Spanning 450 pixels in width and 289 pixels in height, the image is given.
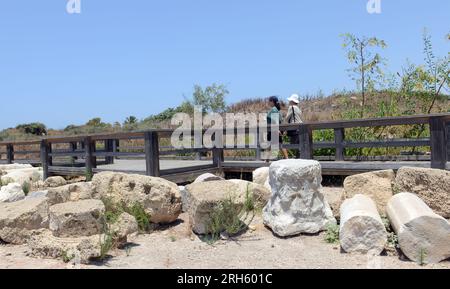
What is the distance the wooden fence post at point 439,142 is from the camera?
6.85 m

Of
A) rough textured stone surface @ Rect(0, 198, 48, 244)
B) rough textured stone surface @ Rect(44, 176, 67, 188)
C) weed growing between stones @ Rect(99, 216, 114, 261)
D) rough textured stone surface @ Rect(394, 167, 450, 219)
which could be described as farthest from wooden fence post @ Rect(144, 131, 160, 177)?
rough textured stone surface @ Rect(394, 167, 450, 219)

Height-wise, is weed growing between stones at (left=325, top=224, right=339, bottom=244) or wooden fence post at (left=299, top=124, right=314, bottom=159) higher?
wooden fence post at (left=299, top=124, right=314, bottom=159)

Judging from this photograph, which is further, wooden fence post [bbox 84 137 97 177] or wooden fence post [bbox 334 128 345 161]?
wooden fence post [bbox 84 137 97 177]

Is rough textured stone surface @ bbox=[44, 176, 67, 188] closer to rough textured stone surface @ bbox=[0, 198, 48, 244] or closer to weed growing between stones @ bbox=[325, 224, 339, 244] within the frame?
rough textured stone surface @ bbox=[0, 198, 48, 244]

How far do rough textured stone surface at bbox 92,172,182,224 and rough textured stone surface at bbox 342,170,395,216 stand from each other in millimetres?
2381

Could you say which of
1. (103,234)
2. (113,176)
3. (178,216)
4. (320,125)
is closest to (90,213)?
(103,234)

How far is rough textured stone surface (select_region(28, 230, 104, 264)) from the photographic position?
4.39 metres

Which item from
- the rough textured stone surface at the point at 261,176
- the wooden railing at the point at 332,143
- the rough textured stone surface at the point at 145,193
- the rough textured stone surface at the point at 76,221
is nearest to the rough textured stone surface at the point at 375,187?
the wooden railing at the point at 332,143

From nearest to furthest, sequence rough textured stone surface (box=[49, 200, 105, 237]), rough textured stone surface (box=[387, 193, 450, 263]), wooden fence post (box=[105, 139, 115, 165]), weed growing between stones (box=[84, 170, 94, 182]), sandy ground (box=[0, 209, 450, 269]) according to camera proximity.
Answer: rough textured stone surface (box=[387, 193, 450, 263])
sandy ground (box=[0, 209, 450, 269])
rough textured stone surface (box=[49, 200, 105, 237])
weed growing between stones (box=[84, 170, 94, 182])
wooden fence post (box=[105, 139, 115, 165])

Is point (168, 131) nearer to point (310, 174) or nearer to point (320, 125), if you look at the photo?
point (320, 125)

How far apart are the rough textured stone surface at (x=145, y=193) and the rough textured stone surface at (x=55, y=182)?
517 centimetres

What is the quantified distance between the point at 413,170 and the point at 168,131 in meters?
4.82

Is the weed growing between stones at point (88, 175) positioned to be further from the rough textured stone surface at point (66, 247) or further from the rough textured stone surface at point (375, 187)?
the rough textured stone surface at point (375, 187)

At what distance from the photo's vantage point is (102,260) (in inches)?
178
